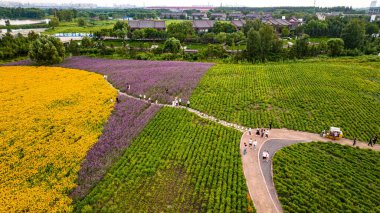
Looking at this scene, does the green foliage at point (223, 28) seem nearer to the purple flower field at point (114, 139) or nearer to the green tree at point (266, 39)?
the green tree at point (266, 39)

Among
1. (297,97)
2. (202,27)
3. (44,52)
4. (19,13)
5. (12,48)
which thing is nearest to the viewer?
(297,97)

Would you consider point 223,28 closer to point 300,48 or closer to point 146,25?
point 146,25

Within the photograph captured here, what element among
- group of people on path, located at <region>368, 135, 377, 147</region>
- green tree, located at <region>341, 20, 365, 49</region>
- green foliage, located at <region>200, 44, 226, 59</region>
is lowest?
group of people on path, located at <region>368, 135, 377, 147</region>

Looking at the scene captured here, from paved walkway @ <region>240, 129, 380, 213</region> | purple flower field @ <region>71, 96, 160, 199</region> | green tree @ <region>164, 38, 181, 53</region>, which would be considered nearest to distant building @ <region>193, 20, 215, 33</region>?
green tree @ <region>164, 38, 181, 53</region>

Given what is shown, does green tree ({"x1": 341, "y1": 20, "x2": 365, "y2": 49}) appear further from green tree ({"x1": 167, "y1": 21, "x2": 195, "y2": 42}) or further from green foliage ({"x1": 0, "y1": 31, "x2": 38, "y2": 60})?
green foliage ({"x1": 0, "y1": 31, "x2": 38, "y2": 60})

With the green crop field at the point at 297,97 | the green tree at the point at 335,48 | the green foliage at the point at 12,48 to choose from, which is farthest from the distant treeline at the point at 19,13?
the green tree at the point at 335,48

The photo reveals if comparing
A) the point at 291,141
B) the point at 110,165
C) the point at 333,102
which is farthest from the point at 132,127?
the point at 333,102

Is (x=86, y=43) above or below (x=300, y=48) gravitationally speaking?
above

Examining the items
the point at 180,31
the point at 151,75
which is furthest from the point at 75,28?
the point at 151,75
